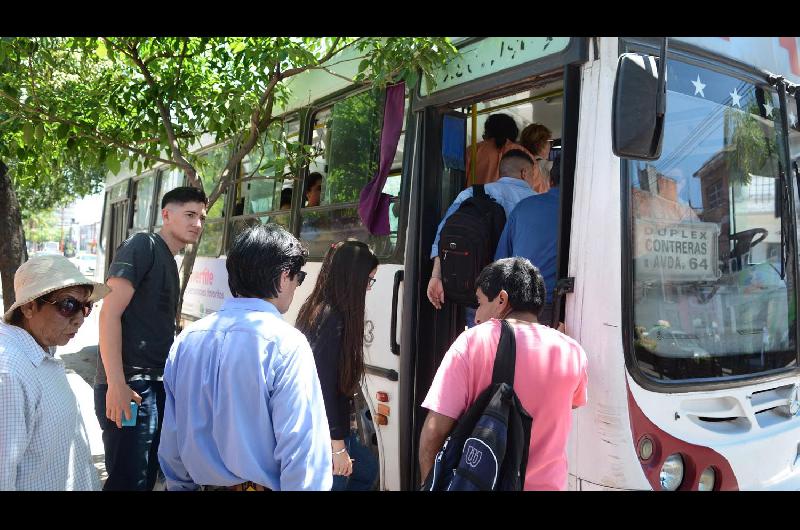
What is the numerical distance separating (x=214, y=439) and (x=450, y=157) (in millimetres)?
2188

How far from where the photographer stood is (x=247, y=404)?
1.86 meters

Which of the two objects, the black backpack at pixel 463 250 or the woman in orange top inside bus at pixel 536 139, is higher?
the woman in orange top inside bus at pixel 536 139

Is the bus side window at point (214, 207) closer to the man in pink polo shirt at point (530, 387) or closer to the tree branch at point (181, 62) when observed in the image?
the tree branch at point (181, 62)

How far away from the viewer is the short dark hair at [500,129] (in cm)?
399

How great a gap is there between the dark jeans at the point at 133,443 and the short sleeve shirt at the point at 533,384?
1.49 m

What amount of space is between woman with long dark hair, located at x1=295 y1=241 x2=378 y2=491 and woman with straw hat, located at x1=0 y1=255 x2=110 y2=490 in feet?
3.21

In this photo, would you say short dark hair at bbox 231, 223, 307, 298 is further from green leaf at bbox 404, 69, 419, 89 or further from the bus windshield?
green leaf at bbox 404, 69, 419, 89

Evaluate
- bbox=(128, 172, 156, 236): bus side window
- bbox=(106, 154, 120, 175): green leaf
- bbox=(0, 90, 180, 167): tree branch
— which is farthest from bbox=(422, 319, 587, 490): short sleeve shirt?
bbox=(128, 172, 156, 236): bus side window

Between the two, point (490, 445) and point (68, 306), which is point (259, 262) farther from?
point (490, 445)

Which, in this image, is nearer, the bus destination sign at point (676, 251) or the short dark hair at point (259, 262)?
the short dark hair at point (259, 262)

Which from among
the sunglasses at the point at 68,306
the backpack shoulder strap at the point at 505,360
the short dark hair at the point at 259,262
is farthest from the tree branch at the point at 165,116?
the backpack shoulder strap at the point at 505,360

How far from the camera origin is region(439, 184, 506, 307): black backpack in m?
3.30
